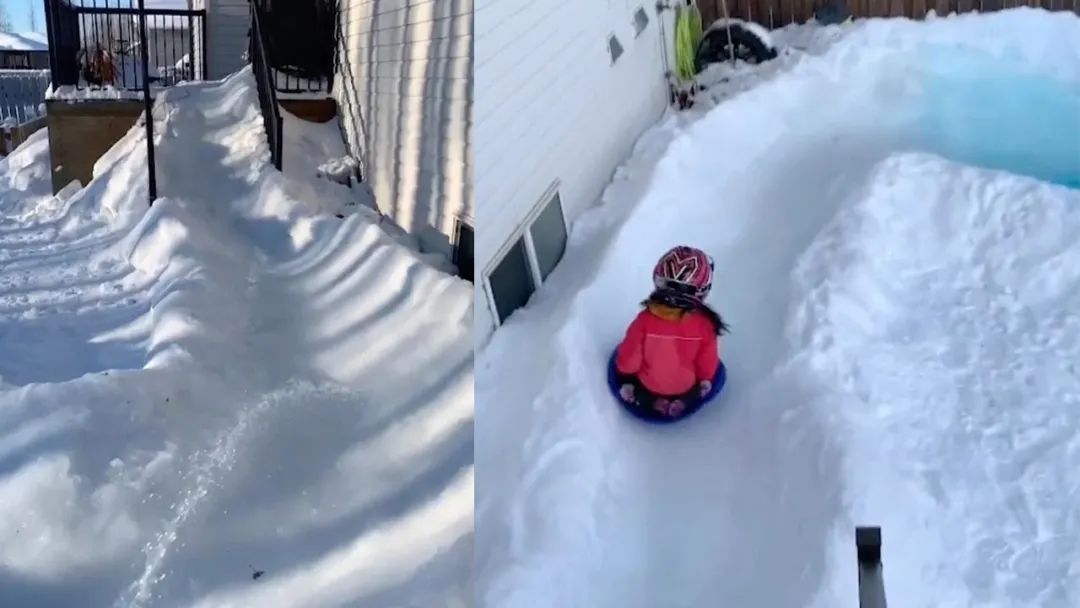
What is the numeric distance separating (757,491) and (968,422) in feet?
3.42

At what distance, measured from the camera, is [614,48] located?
611 centimetres

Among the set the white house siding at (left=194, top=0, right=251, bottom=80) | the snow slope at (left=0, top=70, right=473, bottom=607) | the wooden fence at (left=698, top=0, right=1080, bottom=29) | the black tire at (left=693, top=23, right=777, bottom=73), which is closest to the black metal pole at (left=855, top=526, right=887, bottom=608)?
the snow slope at (left=0, top=70, right=473, bottom=607)

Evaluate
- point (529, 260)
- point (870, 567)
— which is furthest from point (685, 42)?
point (870, 567)

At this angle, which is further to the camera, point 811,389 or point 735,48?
point 735,48

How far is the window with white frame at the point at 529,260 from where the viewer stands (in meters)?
4.18

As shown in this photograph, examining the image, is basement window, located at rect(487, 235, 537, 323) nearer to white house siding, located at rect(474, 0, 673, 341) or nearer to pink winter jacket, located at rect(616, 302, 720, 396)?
white house siding, located at rect(474, 0, 673, 341)

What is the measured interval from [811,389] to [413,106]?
2046 millimetres

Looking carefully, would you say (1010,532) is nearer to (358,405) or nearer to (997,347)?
(997,347)

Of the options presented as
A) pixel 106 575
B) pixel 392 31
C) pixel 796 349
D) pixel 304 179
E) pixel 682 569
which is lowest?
pixel 682 569

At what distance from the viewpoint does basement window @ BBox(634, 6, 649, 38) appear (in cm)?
668

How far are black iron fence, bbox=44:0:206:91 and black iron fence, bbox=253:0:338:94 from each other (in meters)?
4.14

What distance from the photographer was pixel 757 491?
12.1 feet

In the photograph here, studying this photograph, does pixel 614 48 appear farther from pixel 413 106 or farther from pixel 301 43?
pixel 301 43

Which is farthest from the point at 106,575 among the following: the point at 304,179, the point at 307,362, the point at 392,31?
the point at 392,31
